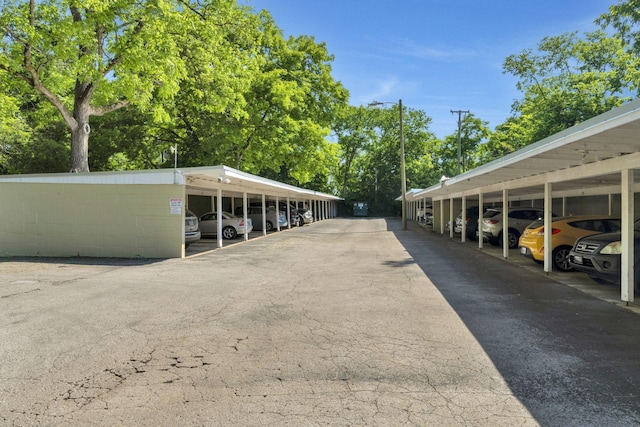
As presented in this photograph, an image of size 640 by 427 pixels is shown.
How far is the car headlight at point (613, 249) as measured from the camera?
7461 mm

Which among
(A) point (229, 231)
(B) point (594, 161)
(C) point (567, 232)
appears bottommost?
(A) point (229, 231)

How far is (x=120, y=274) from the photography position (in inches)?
378

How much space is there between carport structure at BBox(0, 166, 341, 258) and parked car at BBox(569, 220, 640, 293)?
29.8 ft

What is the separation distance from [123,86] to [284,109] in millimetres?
13252

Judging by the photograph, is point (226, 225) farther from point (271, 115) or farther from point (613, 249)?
point (613, 249)

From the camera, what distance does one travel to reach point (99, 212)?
1301cm

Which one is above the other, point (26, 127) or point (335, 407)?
point (26, 127)

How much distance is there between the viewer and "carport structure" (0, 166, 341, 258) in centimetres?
1266

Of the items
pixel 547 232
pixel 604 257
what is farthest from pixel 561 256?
pixel 604 257

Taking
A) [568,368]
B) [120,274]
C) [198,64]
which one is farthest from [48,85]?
[568,368]

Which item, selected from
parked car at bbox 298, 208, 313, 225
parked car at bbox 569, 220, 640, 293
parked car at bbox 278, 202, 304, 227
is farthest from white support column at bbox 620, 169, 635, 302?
parked car at bbox 298, 208, 313, 225

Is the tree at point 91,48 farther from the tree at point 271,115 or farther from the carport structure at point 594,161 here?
the carport structure at point 594,161

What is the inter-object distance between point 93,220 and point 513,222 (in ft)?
47.7

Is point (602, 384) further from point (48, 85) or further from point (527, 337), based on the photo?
point (48, 85)
